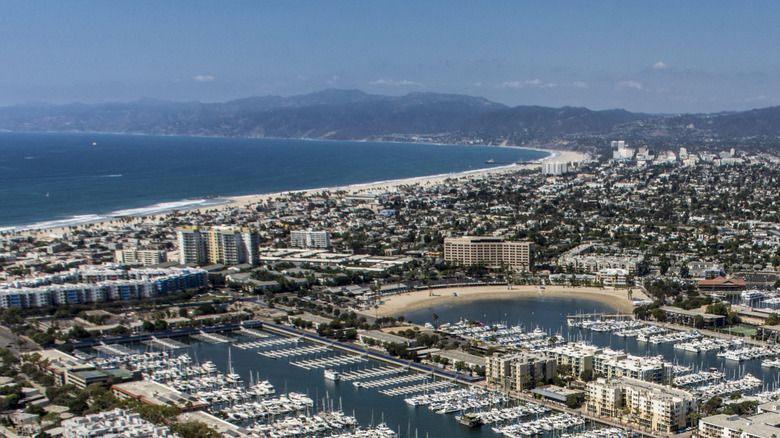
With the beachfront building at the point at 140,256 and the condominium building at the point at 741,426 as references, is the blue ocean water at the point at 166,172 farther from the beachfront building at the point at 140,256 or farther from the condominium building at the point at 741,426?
the condominium building at the point at 741,426

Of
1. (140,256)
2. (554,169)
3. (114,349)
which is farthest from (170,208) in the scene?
(554,169)

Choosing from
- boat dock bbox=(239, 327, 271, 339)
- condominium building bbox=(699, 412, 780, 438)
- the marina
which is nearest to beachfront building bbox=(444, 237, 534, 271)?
the marina

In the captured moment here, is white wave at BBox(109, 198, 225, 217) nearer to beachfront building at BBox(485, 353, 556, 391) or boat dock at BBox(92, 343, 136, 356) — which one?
boat dock at BBox(92, 343, 136, 356)

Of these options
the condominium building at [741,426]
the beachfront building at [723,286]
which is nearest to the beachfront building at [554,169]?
the beachfront building at [723,286]

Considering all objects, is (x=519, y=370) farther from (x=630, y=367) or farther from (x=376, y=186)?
(x=376, y=186)

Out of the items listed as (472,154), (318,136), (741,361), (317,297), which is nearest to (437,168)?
(472,154)

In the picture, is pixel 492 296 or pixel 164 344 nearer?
pixel 164 344
